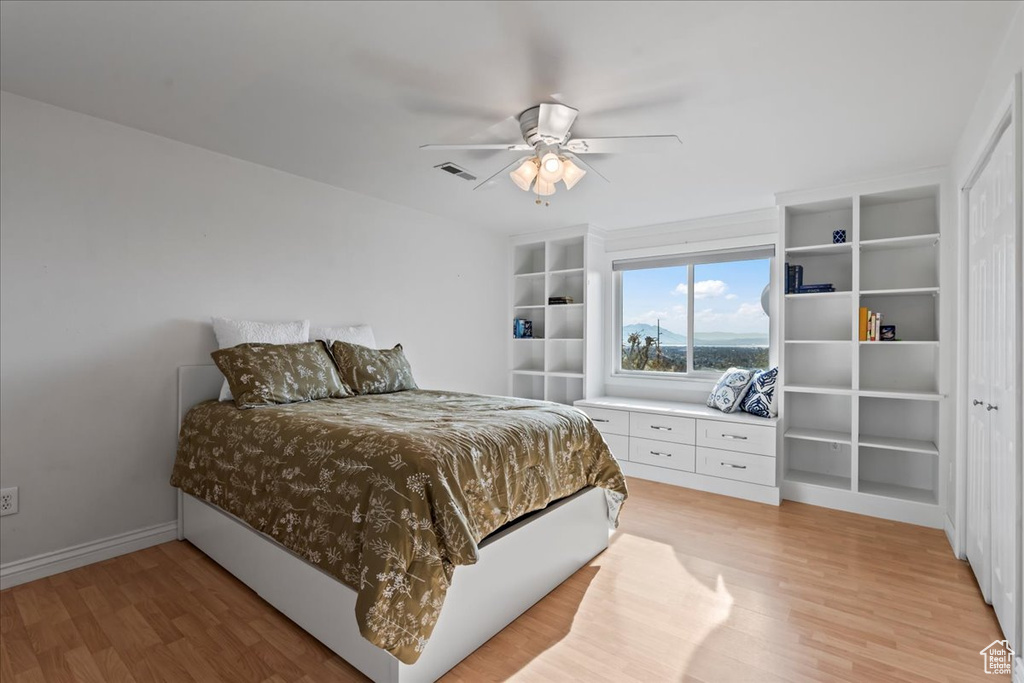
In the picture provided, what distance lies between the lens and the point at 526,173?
2.49 meters

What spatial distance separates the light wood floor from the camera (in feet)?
5.72

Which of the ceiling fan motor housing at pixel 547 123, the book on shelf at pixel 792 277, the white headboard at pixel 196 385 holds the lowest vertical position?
the white headboard at pixel 196 385

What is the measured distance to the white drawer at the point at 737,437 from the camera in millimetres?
3582

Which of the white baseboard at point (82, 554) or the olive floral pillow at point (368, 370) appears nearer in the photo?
the white baseboard at point (82, 554)

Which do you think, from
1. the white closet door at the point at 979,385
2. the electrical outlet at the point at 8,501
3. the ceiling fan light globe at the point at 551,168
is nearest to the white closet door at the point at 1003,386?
the white closet door at the point at 979,385

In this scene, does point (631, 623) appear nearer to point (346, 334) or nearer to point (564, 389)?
point (346, 334)

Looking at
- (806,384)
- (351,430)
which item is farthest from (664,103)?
(806,384)

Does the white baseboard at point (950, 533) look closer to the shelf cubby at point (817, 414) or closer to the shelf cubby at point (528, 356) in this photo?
the shelf cubby at point (817, 414)

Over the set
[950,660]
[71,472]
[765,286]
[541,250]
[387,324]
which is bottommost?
[950,660]

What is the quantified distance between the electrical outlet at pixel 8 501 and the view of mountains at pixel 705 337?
15.2 ft

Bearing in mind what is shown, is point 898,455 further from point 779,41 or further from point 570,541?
point 779,41

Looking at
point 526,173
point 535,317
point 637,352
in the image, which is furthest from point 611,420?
point 526,173

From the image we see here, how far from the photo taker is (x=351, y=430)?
75.6 inches

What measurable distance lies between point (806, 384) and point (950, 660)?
2265 mm
